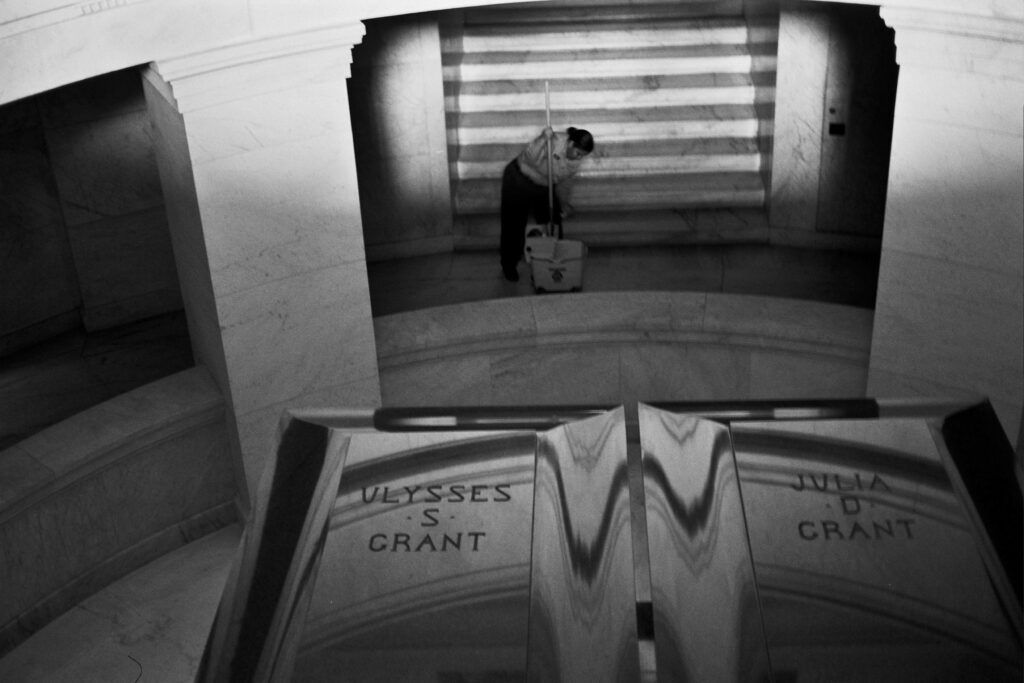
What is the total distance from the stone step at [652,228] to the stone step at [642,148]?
1.72ft

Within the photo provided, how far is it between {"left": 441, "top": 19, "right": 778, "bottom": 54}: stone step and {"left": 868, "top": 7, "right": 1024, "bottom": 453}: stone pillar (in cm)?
418

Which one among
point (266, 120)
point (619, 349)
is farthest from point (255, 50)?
point (619, 349)

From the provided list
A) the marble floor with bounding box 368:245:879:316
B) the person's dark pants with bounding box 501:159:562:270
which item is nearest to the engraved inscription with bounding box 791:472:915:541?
the marble floor with bounding box 368:245:879:316

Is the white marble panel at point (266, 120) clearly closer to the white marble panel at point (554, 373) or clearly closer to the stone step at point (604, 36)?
the white marble panel at point (554, 373)

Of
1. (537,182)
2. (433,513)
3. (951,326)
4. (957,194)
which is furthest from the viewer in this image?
(537,182)

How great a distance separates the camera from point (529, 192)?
9.75m

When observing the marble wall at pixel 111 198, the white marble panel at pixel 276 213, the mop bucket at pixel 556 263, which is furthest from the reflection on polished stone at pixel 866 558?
the marble wall at pixel 111 198

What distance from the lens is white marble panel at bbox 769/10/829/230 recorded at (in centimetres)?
994

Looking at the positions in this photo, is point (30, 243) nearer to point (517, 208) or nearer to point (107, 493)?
point (107, 493)

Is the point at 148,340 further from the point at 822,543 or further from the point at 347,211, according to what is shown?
the point at 822,543

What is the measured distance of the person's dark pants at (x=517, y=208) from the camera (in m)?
9.73

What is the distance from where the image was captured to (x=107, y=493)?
A: 758cm

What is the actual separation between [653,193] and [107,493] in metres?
5.48

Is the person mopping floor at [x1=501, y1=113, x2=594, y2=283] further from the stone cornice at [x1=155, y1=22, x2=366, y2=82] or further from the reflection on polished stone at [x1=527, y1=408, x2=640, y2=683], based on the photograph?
the reflection on polished stone at [x1=527, y1=408, x2=640, y2=683]
